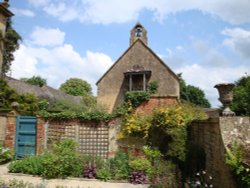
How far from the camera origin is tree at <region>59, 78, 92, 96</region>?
6161 cm

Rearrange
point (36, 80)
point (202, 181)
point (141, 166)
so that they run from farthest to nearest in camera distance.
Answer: point (36, 80) < point (141, 166) < point (202, 181)

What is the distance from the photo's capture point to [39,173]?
9.08m

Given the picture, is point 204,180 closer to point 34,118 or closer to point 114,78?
point 34,118

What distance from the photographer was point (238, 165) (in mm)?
5125

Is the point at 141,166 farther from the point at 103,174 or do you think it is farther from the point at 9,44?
the point at 9,44

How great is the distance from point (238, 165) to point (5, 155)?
9495 mm

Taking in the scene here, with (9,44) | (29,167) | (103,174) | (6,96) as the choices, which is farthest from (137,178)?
(9,44)

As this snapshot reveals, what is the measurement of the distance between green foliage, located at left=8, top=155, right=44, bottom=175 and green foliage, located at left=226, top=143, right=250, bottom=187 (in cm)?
638

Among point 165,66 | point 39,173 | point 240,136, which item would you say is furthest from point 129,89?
point 240,136

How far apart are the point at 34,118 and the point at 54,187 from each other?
5.08 metres

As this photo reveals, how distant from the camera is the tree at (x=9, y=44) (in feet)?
74.1

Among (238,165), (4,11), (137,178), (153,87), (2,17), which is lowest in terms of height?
(137,178)

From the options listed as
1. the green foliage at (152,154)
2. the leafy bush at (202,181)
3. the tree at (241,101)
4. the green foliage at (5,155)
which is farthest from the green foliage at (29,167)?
the tree at (241,101)

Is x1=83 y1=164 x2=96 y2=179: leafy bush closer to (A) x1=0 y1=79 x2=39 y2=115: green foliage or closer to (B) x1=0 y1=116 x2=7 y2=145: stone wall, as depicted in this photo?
(B) x1=0 y1=116 x2=7 y2=145: stone wall
